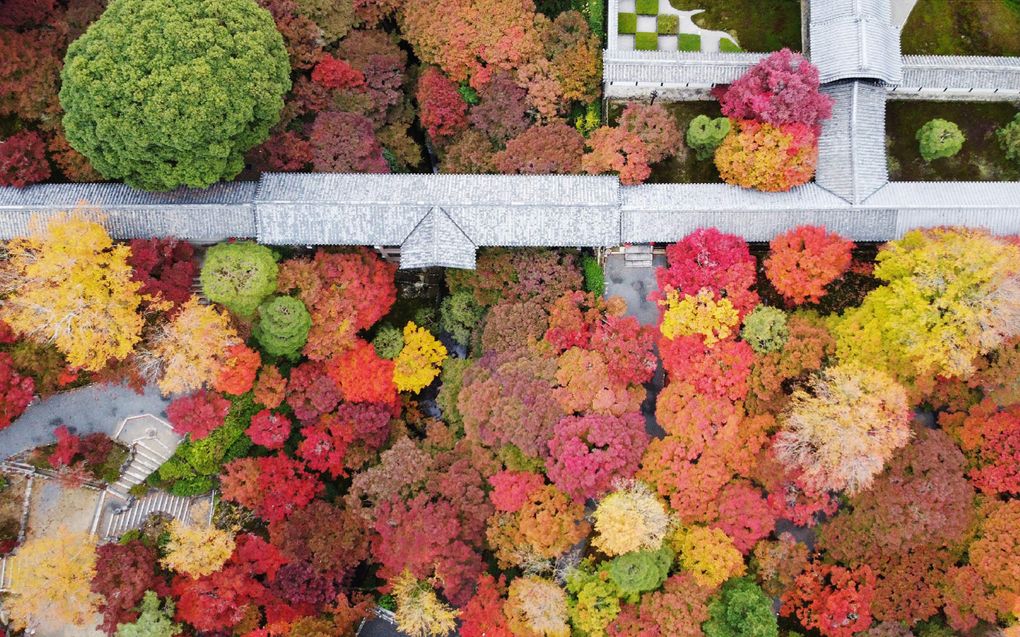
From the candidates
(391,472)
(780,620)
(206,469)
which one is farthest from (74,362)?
(780,620)

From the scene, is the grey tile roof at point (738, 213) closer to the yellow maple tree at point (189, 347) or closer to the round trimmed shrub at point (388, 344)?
the round trimmed shrub at point (388, 344)

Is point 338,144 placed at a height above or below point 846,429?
above

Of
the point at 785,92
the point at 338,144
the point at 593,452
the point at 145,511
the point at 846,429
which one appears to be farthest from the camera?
the point at 145,511

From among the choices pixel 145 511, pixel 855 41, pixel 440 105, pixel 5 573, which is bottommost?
pixel 5 573

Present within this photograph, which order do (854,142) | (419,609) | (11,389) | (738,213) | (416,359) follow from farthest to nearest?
1. (416,359)
2. (738,213)
3. (854,142)
4. (419,609)
5. (11,389)

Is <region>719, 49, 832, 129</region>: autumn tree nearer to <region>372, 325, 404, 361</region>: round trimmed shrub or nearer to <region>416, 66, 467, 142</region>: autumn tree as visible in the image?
<region>416, 66, 467, 142</region>: autumn tree

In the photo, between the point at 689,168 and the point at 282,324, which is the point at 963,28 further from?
the point at 282,324

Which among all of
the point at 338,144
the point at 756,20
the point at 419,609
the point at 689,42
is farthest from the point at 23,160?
the point at 756,20

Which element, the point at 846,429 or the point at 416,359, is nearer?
the point at 846,429
